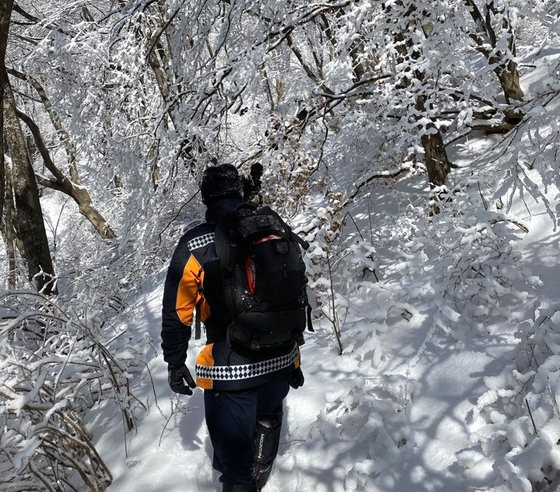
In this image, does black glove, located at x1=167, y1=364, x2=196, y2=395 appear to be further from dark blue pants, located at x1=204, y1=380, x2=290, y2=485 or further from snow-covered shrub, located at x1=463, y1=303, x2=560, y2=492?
snow-covered shrub, located at x1=463, y1=303, x2=560, y2=492

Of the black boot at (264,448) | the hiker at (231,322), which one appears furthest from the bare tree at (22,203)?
the black boot at (264,448)

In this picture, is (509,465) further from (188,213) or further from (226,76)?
(188,213)

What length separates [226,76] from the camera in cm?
403

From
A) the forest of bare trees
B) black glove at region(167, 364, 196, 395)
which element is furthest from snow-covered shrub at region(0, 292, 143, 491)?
black glove at region(167, 364, 196, 395)

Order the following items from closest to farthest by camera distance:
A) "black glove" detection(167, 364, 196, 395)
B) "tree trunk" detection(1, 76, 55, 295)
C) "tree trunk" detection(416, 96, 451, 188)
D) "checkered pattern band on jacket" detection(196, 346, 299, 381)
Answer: "checkered pattern band on jacket" detection(196, 346, 299, 381)
"black glove" detection(167, 364, 196, 395)
"tree trunk" detection(416, 96, 451, 188)
"tree trunk" detection(1, 76, 55, 295)

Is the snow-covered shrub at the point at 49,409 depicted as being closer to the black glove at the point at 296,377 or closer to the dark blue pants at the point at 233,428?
the dark blue pants at the point at 233,428

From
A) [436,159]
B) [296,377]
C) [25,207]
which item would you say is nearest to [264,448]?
[296,377]

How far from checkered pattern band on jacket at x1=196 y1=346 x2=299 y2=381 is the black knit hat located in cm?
82

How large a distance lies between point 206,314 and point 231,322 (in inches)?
6.6

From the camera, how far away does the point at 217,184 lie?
2.49m

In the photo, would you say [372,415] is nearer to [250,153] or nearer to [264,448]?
[264,448]

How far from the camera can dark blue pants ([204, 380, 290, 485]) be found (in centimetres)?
240

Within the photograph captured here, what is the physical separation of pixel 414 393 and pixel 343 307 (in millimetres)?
1176

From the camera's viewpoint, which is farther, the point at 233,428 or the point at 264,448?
the point at 264,448
